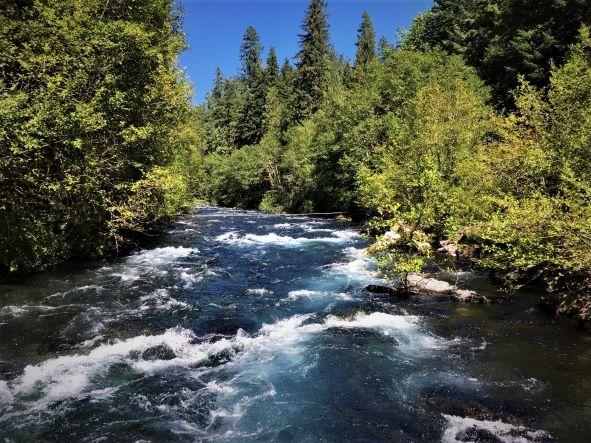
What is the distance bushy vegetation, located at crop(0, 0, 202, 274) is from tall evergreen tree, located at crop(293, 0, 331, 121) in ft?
142

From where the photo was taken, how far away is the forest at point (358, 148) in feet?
41.8

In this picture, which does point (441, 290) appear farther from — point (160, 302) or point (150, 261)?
point (150, 261)

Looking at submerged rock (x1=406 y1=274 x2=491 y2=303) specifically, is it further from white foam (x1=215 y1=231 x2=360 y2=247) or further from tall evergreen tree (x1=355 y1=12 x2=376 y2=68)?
tall evergreen tree (x1=355 y1=12 x2=376 y2=68)

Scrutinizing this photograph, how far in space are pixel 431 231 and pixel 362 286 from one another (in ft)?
32.2

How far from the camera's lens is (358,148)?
35938 millimetres

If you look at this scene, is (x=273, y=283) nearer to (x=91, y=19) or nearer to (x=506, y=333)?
(x=506, y=333)

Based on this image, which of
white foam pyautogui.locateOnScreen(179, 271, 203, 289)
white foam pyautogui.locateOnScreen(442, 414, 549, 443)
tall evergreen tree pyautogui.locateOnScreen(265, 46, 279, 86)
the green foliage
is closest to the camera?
white foam pyautogui.locateOnScreen(442, 414, 549, 443)

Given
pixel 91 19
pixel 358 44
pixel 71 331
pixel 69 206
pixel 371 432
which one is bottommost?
pixel 371 432

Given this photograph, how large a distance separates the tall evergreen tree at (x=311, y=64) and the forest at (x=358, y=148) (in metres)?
23.6

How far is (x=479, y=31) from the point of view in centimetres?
4988

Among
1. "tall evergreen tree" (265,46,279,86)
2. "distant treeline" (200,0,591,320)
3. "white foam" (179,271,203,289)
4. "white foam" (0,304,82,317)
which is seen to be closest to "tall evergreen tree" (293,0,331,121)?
"distant treeline" (200,0,591,320)

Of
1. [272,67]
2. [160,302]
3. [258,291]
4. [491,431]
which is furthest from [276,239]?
[272,67]

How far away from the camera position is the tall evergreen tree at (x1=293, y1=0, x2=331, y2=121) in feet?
Answer: 206

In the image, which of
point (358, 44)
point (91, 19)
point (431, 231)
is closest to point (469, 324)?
point (431, 231)
